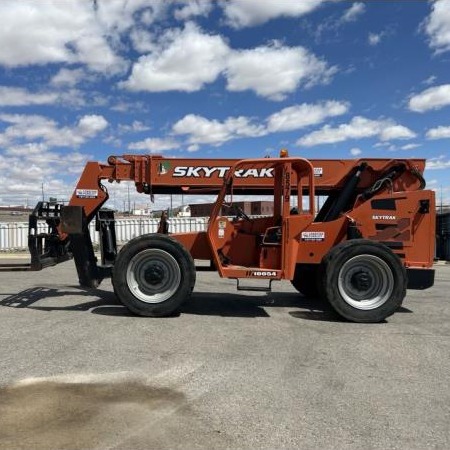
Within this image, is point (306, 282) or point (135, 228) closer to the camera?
point (306, 282)

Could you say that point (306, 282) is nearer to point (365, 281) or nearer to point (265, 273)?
point (265, 273)

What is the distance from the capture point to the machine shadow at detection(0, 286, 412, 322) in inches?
339

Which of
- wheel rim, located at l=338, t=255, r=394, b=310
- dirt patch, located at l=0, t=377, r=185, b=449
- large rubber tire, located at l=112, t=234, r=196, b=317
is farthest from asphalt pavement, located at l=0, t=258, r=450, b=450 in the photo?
wheel rim, located at l=338, t=255, r=394, b=310

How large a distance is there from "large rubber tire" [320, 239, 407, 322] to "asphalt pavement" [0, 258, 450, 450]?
0.92ft

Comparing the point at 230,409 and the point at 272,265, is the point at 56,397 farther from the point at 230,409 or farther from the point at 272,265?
the point at 272,265

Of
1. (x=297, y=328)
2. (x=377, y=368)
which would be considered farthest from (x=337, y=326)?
(x=377, y=368)

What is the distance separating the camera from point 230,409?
14.6ft

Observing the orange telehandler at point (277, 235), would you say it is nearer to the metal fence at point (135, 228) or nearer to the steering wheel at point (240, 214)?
the steering wheel at point (240, 214)

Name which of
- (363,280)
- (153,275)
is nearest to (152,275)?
(153,275)

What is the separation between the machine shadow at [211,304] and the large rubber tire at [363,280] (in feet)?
0.96

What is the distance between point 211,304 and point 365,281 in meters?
2.90

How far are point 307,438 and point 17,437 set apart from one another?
2150 mm

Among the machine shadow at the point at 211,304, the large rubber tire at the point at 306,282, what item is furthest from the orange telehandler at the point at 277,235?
the machine shadow at the point at 211,304

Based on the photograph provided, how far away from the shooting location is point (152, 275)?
326 inches
